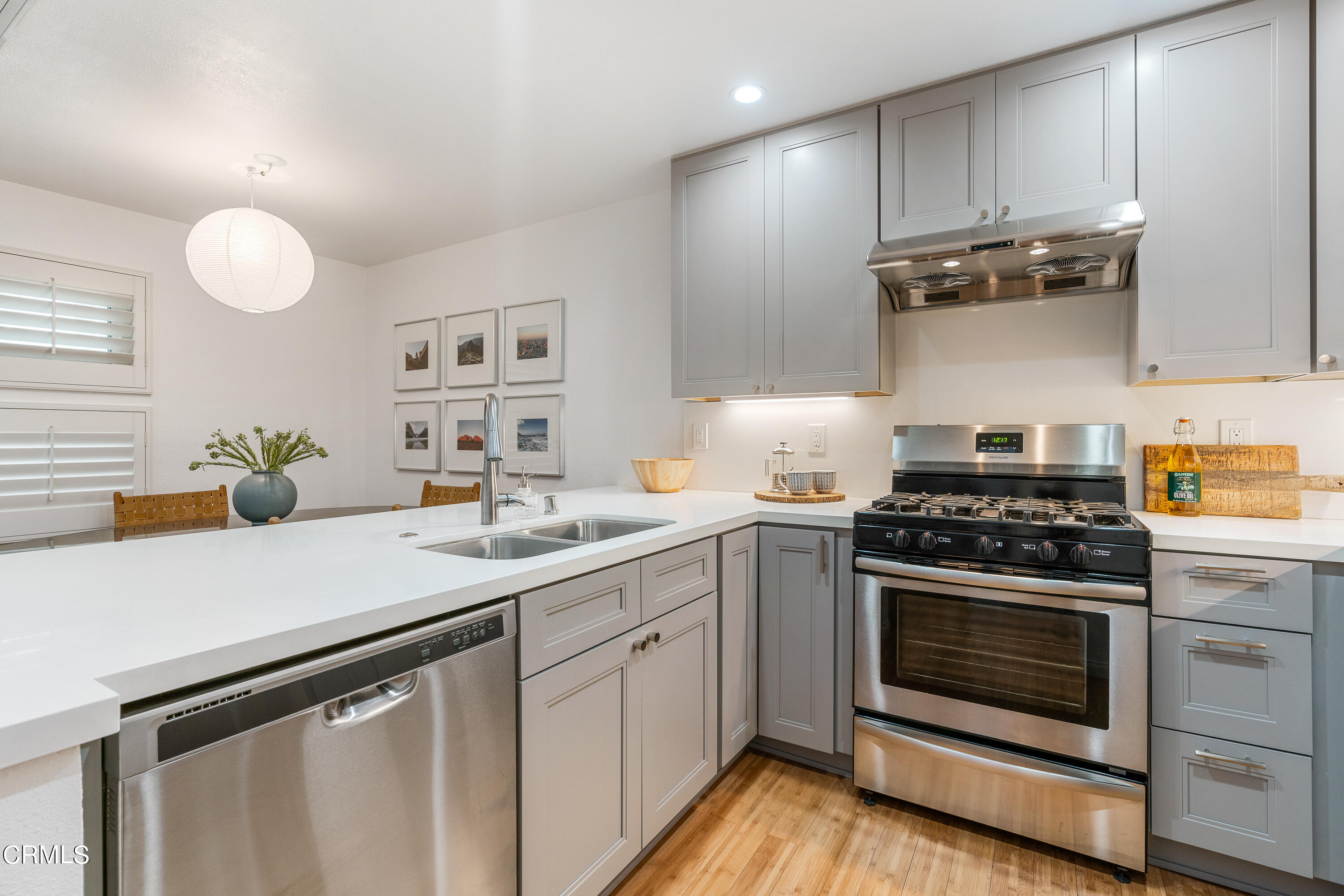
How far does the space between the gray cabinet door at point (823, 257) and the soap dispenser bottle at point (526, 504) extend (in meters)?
1.09

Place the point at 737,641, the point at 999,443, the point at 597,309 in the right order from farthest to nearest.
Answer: the point at 597,309
the point at 999,443
the point at 737,641

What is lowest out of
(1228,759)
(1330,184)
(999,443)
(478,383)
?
(1228,759)

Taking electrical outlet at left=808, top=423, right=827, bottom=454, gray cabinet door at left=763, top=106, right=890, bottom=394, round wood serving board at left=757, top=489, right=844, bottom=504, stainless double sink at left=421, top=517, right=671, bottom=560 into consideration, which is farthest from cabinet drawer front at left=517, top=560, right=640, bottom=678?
electrical outlet at left=808, top=423, right=827, bottom=454

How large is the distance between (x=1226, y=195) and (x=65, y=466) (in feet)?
16.9

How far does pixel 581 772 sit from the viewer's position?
4.66ft

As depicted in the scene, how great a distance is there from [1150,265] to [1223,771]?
147cm

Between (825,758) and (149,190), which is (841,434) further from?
(149,190)

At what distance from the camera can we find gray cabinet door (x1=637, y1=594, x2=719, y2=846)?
5.52ft

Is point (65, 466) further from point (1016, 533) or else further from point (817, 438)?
point (1016, 533)

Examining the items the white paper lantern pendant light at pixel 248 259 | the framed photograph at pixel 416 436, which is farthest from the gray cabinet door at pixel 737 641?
the framed photograph at pixel 416 436

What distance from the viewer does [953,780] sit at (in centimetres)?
191

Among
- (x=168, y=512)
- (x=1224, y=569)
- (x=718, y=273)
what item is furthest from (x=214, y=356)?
(x=1224, y=569)

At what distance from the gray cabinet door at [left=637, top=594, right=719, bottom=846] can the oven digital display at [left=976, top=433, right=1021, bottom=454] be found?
1211mm

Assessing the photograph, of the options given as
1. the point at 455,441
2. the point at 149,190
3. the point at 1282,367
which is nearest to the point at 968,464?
the point at 1282,367
